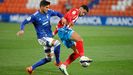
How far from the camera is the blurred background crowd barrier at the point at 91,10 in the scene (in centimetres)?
3175

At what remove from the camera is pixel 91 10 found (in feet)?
113

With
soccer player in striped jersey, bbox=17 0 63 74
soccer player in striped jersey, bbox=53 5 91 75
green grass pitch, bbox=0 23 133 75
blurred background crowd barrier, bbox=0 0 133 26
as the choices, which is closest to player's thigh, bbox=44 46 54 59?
soccer player in striped jersey, bbox=17 0 63 74

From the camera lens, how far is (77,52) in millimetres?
11273

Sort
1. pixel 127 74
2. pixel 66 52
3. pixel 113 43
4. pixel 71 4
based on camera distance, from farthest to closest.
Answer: pixel 71 4 → pixel 113 43 → pixel 66 52 → pixel 127 74

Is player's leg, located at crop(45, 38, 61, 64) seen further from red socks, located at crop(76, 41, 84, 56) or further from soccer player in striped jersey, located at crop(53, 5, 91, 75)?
red socks, located at crop(76, 41, 84, 56)

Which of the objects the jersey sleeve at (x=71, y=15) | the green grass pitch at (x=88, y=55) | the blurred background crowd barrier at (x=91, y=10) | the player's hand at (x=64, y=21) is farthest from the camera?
the blurred background crowd barrier at (x=91, y=10)

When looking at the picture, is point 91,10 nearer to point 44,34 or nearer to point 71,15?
point 71,15

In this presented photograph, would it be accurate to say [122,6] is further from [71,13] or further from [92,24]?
[71,13]

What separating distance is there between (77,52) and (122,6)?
22.5 meters

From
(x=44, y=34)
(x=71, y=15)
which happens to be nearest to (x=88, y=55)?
(x=71, y=15)

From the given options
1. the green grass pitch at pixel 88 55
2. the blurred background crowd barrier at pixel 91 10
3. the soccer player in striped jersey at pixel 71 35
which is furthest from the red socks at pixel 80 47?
the blurred background crowd barrier at pixel 91 10

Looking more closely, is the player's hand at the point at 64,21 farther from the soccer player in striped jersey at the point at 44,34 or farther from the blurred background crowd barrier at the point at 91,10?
the blurred background crowd barrier at the point at 91,10

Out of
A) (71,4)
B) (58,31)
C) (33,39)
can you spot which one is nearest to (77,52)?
(58,31)

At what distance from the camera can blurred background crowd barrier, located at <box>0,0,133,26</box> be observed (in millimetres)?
31750
